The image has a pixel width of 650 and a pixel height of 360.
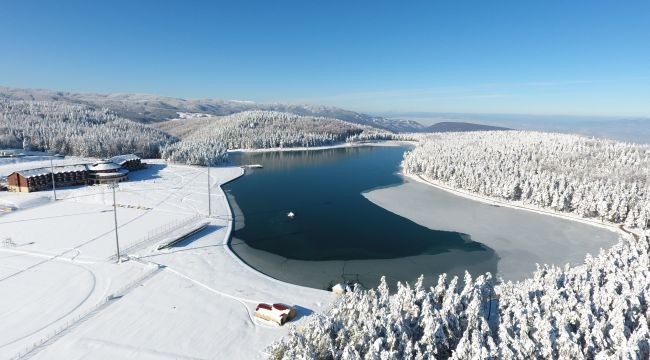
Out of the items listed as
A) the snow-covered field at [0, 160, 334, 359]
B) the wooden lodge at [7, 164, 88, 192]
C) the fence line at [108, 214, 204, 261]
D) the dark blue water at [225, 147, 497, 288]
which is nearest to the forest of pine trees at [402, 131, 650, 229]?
the dark blue water at [225, 147, 497, 288]

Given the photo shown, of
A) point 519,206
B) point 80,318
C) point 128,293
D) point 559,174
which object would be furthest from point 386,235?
point 559,174

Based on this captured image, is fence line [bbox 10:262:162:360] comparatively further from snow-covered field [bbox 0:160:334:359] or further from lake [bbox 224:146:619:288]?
lake [bbox 224:146:619:288]

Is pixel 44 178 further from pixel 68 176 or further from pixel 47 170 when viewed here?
pixel 68 176

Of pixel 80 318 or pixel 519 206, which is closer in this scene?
pixel 80 318

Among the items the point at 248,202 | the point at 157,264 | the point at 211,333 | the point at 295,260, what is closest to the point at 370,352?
the point at 211,333

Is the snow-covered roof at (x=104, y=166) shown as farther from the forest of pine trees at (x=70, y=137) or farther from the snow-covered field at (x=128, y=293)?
the forest of pine trees at (x=70, y=137)
